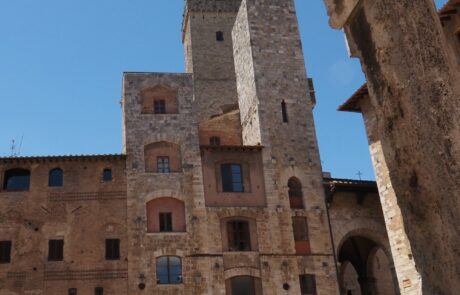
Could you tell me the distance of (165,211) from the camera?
26.2 meters

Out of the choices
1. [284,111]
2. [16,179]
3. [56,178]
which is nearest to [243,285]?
[284,111]

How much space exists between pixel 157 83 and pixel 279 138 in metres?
6.52

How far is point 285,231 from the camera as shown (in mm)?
26422

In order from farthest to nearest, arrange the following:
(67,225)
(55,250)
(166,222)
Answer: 1. (166,222)
2. (67,225)
3. (55,250)

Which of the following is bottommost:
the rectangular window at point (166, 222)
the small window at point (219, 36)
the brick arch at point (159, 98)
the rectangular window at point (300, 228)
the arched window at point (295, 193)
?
the rectangular window at point (300, 228)

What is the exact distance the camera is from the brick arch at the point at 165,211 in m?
25.8

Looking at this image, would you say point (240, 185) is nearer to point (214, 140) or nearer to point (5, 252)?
point (214, 140)

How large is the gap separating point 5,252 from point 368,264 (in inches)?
725

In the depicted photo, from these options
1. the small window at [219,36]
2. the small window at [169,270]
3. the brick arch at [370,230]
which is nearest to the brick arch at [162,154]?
the small window at [169,270]

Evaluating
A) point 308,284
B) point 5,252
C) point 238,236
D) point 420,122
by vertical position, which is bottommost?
point 420,122

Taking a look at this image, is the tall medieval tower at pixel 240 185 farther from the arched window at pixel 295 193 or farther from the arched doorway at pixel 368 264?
the arched doorway at pixel 368 264

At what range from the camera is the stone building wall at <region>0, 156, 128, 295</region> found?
2417cm

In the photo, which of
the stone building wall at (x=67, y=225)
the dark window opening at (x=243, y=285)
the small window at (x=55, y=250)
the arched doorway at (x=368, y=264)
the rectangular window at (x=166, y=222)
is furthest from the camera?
the arched doorway at (x=368, y=264)

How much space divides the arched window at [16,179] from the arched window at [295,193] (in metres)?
11.9
